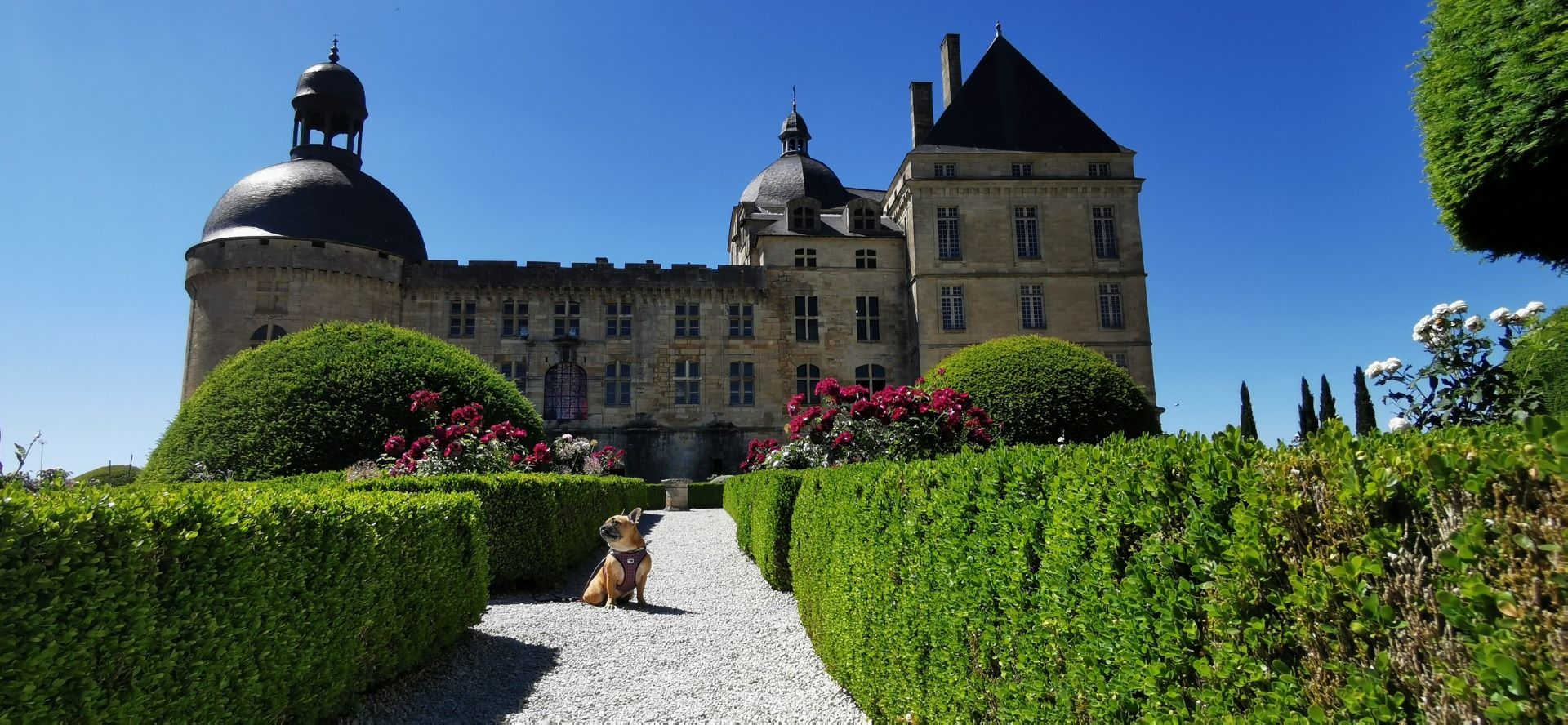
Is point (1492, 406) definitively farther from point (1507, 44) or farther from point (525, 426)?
point (525, 426)

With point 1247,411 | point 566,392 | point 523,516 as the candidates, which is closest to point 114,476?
point 566,392

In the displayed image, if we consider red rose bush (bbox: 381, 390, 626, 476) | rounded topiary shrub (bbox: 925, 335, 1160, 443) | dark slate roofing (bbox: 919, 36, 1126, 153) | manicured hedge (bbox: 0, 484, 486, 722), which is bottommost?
manicured hedge (bbox: 0, 484, 486, 722)

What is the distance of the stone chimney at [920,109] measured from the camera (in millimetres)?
32594

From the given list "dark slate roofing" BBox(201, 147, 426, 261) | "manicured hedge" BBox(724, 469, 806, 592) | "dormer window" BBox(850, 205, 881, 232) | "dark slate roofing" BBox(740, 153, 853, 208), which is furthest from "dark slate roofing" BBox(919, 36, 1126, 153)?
"manicured hedge" BBox(724, 469, 806, 592)

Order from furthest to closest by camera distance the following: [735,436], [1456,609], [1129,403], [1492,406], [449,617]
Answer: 1. [735,436]
2. [1129,403]
3. [1492,406]
4. [449,617]
5. [1456,609]

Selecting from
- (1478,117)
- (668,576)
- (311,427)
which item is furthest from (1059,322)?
(311,427)

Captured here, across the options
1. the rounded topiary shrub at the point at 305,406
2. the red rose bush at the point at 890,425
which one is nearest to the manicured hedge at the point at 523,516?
the red rose bush at the point at 890,425

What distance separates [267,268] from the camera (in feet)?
90.7

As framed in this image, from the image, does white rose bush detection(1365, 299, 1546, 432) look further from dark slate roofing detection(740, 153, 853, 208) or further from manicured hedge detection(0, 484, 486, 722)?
dark slate roofing detection(740, 153, 853, 208)

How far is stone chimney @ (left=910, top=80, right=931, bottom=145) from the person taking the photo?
32594 mm

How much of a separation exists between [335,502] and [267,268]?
2755cm

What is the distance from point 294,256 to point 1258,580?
103ft

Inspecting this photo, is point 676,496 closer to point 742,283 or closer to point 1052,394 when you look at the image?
point 742,283

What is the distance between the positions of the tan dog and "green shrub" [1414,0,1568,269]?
10405mm
